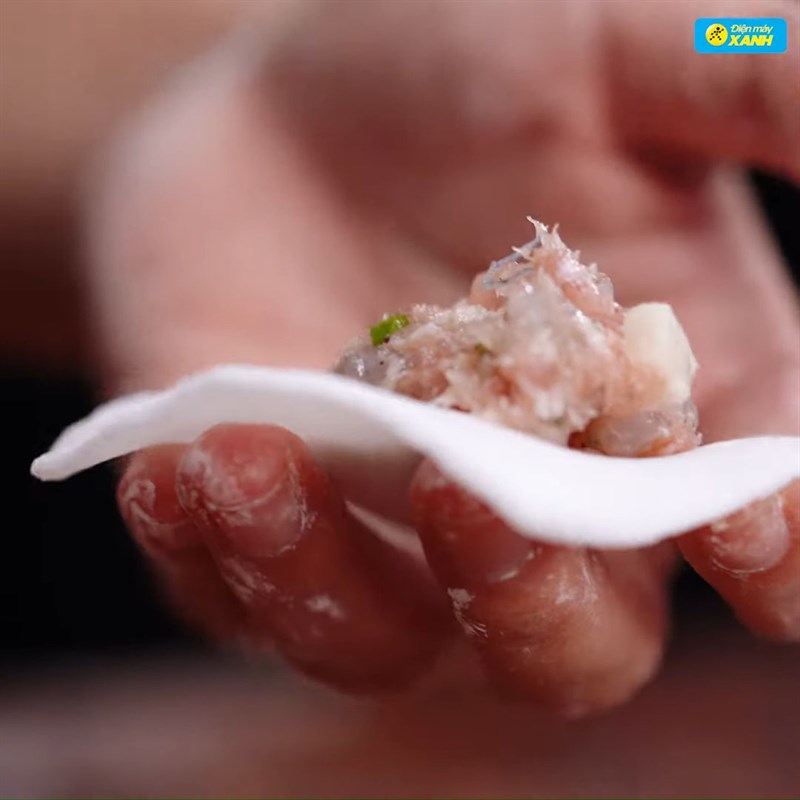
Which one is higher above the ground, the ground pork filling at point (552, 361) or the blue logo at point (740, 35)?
the blue logo at point (740, 35)

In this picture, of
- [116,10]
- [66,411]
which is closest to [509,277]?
[66,411]

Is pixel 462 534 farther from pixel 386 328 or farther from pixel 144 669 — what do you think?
pixel 144 669

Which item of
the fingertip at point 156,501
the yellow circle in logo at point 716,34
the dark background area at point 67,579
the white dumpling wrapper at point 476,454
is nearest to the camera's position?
the white dumpling wrapper at point 476,454

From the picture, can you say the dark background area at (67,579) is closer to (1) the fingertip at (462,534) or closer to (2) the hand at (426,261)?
(2) the hand at (426,261)

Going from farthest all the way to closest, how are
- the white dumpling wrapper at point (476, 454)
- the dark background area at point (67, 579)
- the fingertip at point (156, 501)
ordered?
the dark background area at point (67, 579) < the fingertip at point (156, 501) < the white dumpling wrapper at point (476, 454)

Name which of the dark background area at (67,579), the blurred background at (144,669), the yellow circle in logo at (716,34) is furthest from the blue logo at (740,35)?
the dark background area at (67,579)

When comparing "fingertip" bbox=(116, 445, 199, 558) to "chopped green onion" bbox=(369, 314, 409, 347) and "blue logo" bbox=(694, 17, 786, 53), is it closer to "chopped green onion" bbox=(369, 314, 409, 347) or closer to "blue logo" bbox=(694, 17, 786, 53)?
"chopped green onion" bbox=(369, 314, 409, 347)

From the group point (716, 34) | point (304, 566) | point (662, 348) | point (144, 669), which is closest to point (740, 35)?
point (716, 34)
